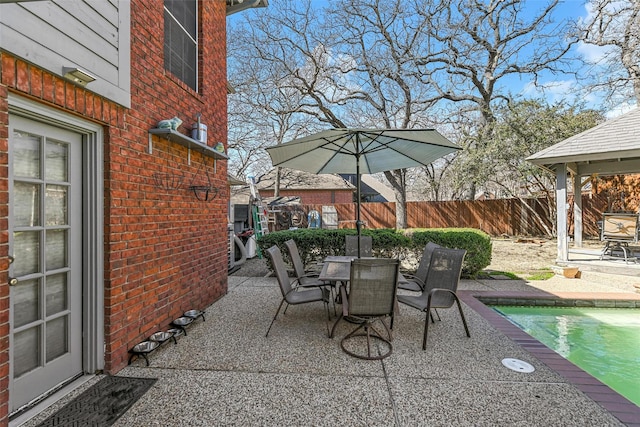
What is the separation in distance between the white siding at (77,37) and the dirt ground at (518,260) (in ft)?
17.2

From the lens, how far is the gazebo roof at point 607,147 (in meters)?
6.99

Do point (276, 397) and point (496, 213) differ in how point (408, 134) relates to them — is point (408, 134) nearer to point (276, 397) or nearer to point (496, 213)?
point (276, 397)

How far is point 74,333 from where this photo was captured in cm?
267

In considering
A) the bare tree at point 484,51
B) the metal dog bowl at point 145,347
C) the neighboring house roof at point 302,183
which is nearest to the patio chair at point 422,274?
the metal dog bowl at point 145,347

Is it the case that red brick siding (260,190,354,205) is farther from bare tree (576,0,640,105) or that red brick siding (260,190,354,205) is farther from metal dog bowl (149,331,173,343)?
metal dog bowl (149,331,173,343)

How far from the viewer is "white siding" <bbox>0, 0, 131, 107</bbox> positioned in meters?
1.96

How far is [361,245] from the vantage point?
18.6 feet

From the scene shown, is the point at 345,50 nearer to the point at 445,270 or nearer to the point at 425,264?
the point at 425,264

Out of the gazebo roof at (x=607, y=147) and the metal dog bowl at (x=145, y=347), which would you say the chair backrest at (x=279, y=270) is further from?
the gazebo roof at (x=607, y=147)

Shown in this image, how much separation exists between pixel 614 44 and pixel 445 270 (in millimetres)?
16010

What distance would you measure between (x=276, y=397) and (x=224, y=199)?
3.68 meters

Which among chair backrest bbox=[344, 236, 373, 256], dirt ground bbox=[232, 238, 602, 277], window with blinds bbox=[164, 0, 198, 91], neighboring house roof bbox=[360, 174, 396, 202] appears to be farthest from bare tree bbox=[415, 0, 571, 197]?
neighboring house roof bbox=[360, 174, 396, 202]

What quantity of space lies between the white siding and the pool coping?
469 cm

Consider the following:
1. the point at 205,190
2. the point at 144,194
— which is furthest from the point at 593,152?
the point at 144,194
